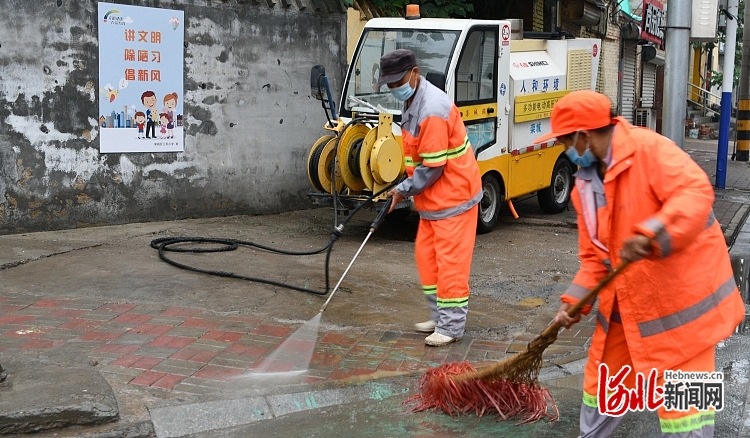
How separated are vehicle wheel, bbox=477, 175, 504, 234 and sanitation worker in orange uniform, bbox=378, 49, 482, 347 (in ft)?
13.2

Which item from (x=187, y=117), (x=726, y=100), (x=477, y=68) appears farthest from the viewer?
(x=726, y=100)

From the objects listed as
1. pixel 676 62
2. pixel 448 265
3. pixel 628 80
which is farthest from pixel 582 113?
pixel 628 80

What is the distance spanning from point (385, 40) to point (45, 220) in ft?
13.4

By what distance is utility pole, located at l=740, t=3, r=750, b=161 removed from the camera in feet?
57.9

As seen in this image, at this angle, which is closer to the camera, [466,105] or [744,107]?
[466,105]

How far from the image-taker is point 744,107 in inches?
701

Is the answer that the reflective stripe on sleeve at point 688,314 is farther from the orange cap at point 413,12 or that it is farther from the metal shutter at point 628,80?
the metal shutter at point 628,80

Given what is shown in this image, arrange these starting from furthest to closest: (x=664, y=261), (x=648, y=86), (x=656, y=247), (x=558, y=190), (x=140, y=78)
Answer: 1. (x=648, y=86)
2. (x=558, y=190)
3. (x=140, y=78)
4. (x=664, y=261)
5. (x=656, y=247)

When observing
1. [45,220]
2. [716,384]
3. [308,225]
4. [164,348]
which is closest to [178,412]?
[164,348]

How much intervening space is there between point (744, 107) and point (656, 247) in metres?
16.4

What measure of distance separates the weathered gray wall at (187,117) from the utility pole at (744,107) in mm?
10319

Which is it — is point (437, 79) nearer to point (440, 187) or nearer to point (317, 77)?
point (317, 77)

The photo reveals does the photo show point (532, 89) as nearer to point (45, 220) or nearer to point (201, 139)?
point (201, 139)

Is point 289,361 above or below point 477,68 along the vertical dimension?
below
